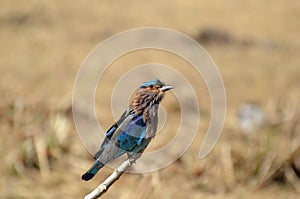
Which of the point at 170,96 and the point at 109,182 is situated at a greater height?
the point at 170,96

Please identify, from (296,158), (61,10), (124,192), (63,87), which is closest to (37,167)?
(124,192)

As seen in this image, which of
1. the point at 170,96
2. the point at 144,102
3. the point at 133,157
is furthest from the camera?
the point at 170,96

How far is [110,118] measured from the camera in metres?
7.26

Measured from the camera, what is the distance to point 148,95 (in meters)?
1.60

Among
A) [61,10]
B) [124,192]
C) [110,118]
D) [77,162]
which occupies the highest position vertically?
[61,10]

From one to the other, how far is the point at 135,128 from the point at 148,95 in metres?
0.09

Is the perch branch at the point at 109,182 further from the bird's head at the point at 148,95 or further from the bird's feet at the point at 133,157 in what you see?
the bird's head at the point at 148,95

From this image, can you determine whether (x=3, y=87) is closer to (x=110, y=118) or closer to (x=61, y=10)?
(x=110, y=118)

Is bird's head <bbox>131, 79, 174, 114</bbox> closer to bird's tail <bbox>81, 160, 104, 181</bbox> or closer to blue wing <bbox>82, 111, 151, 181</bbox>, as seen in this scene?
blue wing <bbox>82, 111, 151, 181</bbox>

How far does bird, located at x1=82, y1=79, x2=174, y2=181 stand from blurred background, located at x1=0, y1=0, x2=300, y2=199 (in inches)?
63.6

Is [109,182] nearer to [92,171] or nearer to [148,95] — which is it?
[92,171]

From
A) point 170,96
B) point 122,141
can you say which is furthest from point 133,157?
point 170,96

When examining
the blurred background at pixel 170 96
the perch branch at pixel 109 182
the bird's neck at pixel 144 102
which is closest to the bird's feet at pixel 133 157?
the perch branch at pixel 109 182

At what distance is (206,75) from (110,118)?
86.0 inches
